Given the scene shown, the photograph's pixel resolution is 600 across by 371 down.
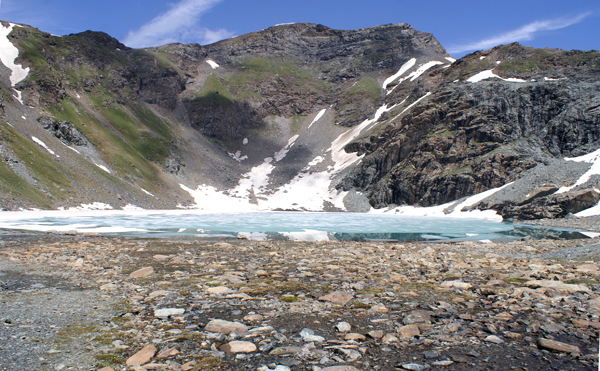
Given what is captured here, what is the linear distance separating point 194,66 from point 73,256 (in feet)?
575

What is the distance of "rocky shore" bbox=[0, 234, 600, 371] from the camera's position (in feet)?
15.5

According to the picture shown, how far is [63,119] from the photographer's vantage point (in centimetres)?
7800

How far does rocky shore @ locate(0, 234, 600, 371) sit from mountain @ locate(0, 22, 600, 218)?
1788 inches

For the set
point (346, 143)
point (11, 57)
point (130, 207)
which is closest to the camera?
point (130, 207)

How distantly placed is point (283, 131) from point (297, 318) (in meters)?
144

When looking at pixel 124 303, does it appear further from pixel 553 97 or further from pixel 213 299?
pixel 553 97

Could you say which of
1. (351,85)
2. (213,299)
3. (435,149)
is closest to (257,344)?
(213,299)

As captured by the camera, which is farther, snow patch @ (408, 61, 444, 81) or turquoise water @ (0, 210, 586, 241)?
snow patch @ (408, 61, 444, 81)

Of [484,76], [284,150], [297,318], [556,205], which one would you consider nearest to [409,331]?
[297,318]

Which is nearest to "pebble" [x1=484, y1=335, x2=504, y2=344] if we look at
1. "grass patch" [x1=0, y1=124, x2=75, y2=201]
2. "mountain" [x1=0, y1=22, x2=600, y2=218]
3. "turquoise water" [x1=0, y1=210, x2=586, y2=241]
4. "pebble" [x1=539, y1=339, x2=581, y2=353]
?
"pebble" [x1=539, y1=339, x2=581, y2=353]

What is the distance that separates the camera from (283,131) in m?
148

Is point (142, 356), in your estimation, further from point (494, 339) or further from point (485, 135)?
point (485, 135)

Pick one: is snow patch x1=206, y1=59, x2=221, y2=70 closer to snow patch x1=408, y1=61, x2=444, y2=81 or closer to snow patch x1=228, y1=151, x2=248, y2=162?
snow patch x1=228, y1=151, x2=248, y2=162

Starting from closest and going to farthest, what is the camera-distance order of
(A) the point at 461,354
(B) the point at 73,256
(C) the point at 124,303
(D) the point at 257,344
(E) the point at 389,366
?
(E) the point at 389,366 → (A) the point at 461,354 → (D) the point at 257,344 → (C) the point at 124,303 → (B) the point at 73,256
